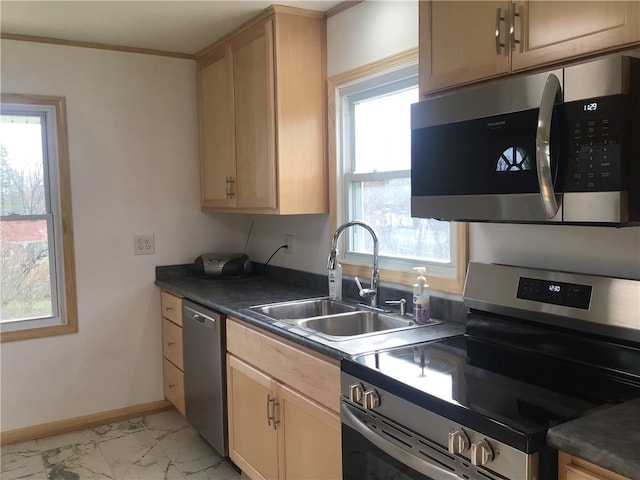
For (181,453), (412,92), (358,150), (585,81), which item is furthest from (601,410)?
(181,453)

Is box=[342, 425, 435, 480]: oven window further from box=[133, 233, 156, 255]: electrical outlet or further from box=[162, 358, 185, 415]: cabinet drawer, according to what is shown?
box=[133, 233, 156, 255]: electrical outlet

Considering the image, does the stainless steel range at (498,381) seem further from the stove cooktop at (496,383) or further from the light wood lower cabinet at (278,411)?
the light wood lower cabinet at (278,411)

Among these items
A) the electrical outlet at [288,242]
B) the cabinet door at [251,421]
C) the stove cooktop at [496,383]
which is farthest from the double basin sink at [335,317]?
the electrical outlet at [288,242]

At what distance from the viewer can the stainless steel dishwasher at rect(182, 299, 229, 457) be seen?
266 centimetres

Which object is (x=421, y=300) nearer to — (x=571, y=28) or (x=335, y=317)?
(x=335, y=317)

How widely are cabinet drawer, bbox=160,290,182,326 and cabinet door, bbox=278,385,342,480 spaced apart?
46.7 inches

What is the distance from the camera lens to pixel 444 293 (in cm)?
218

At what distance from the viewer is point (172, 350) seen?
3.34 m

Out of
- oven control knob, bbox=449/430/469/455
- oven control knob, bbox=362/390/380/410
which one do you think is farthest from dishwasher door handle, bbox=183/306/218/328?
oven control knob, bbox=449/430/469/455

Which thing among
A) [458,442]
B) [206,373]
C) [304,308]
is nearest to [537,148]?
[458,442]

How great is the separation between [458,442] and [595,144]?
0.74m

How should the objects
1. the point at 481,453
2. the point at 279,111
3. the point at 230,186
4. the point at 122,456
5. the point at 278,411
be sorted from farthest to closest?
the point at 230,186, the point at 122,456, the point at 279,111, the point at 278,411, the point at 481,453

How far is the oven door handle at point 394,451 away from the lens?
4.35ft

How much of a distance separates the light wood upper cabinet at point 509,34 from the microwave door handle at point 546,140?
0.38ft
